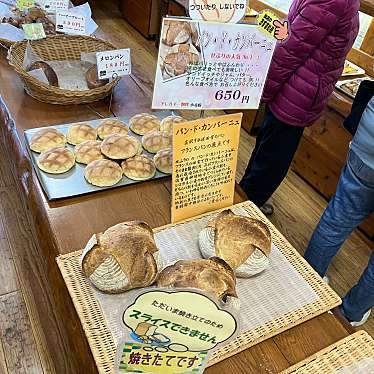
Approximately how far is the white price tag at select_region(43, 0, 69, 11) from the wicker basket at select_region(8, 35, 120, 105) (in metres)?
0.45

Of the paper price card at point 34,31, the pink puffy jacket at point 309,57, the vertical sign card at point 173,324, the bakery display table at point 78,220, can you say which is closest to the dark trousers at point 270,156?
the pink puffy jacket at point 309,57

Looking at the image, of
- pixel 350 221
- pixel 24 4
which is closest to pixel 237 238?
pixel 350 221

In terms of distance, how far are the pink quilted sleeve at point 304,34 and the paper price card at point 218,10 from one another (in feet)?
1.76

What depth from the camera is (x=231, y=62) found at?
94cm

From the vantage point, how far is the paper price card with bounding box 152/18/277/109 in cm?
87

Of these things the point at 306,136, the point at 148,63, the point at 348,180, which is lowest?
the point at 148,63

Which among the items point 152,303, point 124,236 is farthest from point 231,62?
point 152,303

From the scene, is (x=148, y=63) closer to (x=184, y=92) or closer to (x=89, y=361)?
(x=184, y=92)

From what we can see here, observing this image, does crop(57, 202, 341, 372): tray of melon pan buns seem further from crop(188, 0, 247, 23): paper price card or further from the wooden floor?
the wooden floor

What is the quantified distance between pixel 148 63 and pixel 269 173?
226 centimetres

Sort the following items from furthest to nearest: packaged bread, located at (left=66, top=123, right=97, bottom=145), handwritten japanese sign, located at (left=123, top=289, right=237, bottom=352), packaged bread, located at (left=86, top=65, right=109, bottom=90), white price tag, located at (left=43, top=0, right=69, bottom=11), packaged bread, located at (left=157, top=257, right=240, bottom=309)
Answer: white price tag, located at (left=43, top=0, right=69, bottom=11), packaged bread, located at (left=86, top=65, right=109, bottom=90), packaged bread, located at (left=66, top=123, right=97, bottom=145), packaged bread, located at (left=157, top=257, right=240, bottom=309), handwritten japanese sign, located at (left=123, top=289, right=237, bottom=352)

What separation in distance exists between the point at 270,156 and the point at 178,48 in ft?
3.80

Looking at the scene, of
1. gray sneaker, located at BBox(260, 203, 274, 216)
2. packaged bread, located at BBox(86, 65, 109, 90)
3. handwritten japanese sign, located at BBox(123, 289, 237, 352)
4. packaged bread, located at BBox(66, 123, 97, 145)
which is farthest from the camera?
gray sneaker, located at BBox(260, 203, 274, 216)

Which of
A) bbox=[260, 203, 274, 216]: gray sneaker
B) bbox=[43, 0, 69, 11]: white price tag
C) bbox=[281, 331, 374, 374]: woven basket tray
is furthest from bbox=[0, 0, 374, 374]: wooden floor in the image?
bbox=[281, 331, 374, 374]: woven basket tray
